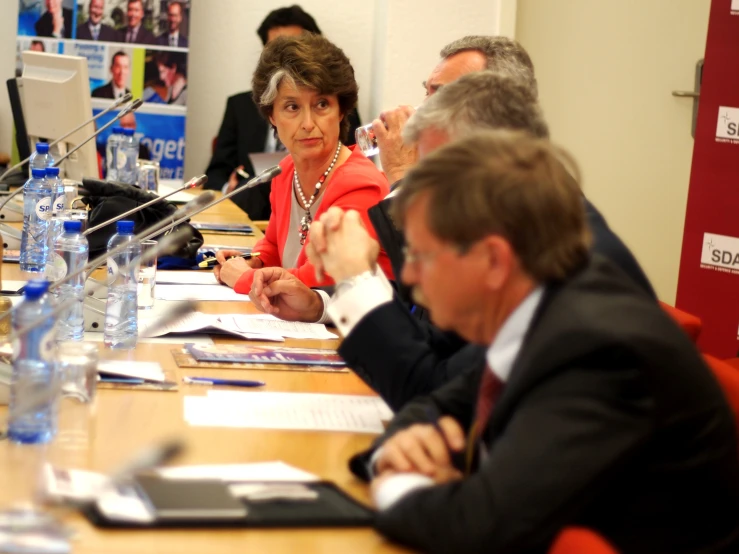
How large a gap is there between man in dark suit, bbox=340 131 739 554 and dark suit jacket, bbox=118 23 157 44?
4.56 m

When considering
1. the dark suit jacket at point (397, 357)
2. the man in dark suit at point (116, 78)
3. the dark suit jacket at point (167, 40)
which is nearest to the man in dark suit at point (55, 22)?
the man in dark suit at point (116, 78)

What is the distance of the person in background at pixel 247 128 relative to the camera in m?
5.51

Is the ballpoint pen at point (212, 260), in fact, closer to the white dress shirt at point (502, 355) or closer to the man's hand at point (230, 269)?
the man's hand at point (230, 269)

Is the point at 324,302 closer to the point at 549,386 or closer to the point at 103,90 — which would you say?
the point at 549,386

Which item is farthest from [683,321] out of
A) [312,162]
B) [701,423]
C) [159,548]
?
[312,162]

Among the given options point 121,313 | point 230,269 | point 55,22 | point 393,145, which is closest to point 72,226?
point 121,313

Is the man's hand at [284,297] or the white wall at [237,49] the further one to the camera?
the white wall at [237,49]

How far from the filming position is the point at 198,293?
105 inches

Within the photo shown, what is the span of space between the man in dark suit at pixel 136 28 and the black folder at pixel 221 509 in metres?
4.57

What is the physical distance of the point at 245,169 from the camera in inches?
223

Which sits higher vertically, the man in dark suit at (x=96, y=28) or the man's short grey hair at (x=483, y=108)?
the man in dark suit at (x=96, y=28)

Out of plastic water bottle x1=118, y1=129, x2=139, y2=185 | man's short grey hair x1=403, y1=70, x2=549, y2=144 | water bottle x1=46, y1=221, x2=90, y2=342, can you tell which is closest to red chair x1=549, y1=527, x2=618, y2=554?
man's short grey hair x1=403, y1=70, x2=549, y2=144

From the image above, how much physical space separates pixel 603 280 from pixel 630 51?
4.05 meters

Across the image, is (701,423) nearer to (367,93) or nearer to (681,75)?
(681,75)
